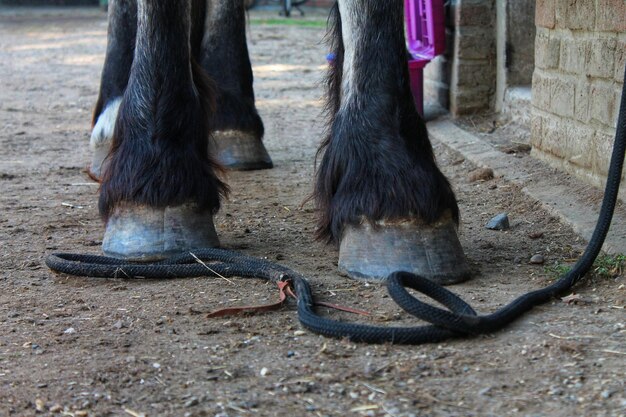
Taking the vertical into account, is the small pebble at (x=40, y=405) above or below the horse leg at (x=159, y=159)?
below

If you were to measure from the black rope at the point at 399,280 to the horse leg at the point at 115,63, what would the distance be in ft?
3.51

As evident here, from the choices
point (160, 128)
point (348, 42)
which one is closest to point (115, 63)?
point (160, 128)

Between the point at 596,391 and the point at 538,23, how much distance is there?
2.43 meters

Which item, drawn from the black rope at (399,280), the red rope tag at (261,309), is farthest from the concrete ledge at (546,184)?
the red rope tag at (261,309)

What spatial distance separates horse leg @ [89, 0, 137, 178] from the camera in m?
3.43

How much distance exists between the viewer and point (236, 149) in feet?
12.5

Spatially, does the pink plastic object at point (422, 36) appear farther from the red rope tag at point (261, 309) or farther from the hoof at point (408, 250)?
the red rope tag at point (261, 309)

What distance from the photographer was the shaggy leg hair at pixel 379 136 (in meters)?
2.24

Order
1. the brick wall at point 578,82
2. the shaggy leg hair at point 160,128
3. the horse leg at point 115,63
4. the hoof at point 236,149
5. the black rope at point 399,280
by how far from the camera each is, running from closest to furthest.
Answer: the black rope at point 399,280
the shaggy leg hair at point 160,128
the brick wall at point 578,82
the horse leg at point 115,63
the hoof at point 236,149

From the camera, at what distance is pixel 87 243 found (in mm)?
2809

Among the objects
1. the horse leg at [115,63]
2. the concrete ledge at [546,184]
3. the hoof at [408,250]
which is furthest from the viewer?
the horse leg at [115,63]

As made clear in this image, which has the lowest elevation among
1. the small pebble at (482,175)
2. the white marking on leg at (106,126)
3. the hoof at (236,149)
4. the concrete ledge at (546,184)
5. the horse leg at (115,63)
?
the small pebble at (482,175)

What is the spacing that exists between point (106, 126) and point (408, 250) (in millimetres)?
1597

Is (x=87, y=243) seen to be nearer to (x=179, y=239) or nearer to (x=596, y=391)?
(x=179, y=239)
